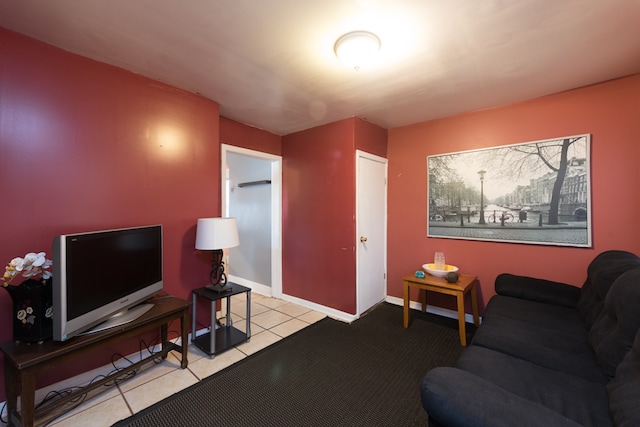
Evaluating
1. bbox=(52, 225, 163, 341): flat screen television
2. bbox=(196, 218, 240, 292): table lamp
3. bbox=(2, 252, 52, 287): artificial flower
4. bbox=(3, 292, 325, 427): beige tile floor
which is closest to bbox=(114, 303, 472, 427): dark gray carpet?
bbox=(3, 292, 325, 427): beige tile floor

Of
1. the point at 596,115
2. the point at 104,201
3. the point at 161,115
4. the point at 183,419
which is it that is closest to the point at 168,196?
the point at 104,201

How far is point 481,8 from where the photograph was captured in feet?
4.65

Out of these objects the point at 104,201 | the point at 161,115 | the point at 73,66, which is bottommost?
the point at 104,201

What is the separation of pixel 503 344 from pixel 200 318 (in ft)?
8.57

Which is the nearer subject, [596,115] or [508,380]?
[508,380]

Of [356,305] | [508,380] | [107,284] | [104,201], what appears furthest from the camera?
[356,305]

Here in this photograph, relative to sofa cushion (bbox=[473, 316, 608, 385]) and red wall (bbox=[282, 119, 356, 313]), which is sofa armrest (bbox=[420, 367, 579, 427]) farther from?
red wall (bbox=[282, 119, 356, 313])

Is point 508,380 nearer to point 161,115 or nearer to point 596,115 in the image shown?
point 596,115

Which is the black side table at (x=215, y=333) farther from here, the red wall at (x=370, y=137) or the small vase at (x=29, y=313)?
the red wall at (x=370, y=137)

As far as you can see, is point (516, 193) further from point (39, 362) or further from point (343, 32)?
point (39, 362)

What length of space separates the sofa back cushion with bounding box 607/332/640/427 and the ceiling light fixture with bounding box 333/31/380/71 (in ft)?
6.65

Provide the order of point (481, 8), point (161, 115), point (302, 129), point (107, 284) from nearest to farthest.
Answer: point (481, 8) → point (107, 284) → point (161, 115) → point (302, 129)

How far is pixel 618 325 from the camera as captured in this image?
1353mm

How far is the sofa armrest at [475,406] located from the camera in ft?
2.97
